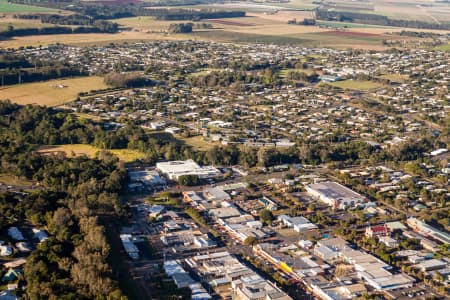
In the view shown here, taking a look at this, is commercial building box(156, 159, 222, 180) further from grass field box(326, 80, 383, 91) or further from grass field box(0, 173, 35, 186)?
grass field box(326, 80, 383, 91)

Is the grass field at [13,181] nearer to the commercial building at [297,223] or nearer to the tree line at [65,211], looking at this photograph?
the tree line at [65,211]

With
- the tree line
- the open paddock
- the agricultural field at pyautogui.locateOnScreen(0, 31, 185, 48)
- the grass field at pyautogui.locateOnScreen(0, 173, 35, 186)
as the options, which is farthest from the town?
the open paddock

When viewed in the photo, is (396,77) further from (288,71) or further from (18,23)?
(18,23)

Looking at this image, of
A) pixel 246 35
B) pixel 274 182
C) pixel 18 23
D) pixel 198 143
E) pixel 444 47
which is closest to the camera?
pixel 274 182

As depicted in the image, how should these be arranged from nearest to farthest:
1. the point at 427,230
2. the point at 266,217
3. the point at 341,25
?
the point at 427,230 < the point at 266,217 < the point at 341,25

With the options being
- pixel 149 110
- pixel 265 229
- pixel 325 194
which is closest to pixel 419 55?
pixel 149 110

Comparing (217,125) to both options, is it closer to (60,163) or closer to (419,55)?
(60,163)

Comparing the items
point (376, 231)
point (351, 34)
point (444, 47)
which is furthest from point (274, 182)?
point (351, 34)
